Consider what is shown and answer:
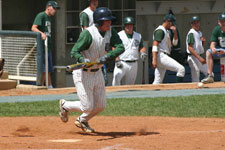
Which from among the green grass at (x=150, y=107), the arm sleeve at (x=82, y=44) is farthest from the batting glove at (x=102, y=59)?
the green grass at (x=150, y=107)

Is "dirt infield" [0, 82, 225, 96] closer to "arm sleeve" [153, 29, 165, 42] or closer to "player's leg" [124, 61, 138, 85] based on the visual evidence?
"player's leg" [124, 61, 138, 85]

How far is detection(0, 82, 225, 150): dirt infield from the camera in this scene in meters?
7.72

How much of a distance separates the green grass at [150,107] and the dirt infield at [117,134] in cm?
66

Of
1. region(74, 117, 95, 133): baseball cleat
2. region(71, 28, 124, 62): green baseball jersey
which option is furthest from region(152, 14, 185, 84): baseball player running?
region(71, 28, 124, 62): green baseball jersey

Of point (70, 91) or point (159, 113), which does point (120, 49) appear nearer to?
point (159, 113)

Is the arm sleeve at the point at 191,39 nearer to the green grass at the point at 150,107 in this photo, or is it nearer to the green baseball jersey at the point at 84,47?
the green grass at the point at 150,107

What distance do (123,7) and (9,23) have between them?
3571 mm

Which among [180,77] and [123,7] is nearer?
[180,77]

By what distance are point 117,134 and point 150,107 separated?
3385 mm

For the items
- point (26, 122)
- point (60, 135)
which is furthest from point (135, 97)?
point (60, 135)

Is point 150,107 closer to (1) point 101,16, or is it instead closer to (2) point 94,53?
(2) point 94,53

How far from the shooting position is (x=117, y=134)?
30.2ft

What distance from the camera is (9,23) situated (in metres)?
19.7

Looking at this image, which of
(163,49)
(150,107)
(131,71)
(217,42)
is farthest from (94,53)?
(217,42)
